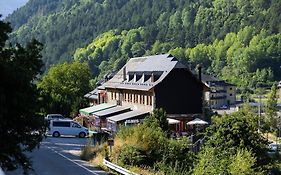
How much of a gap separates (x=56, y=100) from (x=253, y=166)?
173 ft

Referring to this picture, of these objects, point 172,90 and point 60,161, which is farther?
point 172,90

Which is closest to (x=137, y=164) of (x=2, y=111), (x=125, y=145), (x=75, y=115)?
(x=125, y=145)

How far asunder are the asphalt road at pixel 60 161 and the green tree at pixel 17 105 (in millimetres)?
4480

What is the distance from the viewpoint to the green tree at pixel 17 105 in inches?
586

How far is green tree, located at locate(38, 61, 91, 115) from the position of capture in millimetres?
75750

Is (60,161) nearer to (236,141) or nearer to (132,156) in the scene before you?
(132,156)

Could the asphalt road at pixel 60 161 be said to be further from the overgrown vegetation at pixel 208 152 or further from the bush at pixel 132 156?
the overgrown vegetation at pixel 208 152

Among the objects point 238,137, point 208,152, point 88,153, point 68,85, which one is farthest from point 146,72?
point 208,152

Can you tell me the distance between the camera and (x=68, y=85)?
79.2 meters

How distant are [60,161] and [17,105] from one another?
50.1 feet

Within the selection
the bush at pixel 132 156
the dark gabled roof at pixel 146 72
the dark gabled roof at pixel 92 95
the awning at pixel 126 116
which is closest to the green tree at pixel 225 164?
the bush at pixel 132 156

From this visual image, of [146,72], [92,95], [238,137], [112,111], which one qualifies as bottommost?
[238,137]

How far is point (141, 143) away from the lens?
27.7 meters

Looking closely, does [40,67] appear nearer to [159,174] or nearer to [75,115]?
[159,174]
